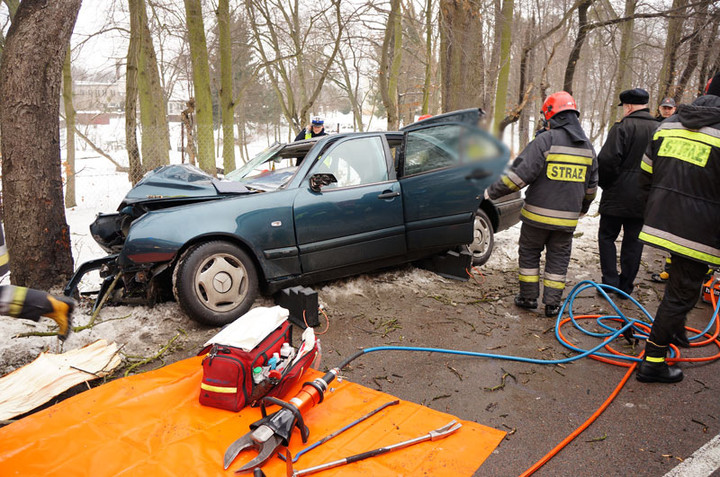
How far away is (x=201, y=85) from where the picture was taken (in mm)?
10164

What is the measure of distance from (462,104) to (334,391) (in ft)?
17.3

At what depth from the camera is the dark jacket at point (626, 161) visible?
4578mm

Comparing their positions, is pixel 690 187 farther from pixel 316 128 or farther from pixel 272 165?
pixel 316 128

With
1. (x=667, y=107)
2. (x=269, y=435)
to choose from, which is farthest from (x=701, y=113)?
(x=667, y=107)

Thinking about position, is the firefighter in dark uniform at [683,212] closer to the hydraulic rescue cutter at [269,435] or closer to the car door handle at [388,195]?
the car door handle at [388,195]

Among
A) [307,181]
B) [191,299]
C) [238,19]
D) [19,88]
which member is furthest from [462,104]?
[238,19]

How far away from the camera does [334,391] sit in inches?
117

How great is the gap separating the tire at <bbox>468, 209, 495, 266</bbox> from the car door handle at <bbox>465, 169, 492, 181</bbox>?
4.63 meters

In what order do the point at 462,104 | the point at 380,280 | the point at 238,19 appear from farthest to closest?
the point at 238,19, the point at 462,104, the point at 380,280

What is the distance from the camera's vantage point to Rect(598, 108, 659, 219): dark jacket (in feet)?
15.0

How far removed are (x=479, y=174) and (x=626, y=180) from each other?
13.7 ft

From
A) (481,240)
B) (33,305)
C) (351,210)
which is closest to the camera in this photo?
(33,305)

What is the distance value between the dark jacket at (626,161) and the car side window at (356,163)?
2290mm

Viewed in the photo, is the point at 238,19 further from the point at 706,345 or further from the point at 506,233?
the point at 706,345
